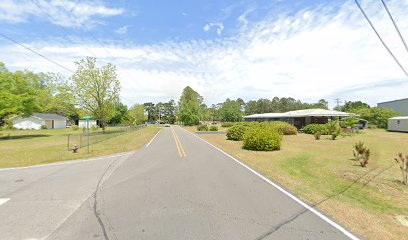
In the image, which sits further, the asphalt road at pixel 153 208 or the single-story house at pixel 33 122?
the single-story house at pixel 33 122

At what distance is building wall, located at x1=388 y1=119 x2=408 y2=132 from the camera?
3616 cm

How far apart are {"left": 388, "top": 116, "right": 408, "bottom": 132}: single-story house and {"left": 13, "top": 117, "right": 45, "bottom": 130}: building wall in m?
76.1

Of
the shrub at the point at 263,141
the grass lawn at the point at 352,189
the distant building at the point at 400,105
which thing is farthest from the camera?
the distant building at the point at 400,105

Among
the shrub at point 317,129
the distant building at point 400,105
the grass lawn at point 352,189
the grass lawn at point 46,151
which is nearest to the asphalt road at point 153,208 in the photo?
the grass lawn at point 352,189

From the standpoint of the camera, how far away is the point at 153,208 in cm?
513

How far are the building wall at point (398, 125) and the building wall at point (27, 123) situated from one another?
76.1 metres

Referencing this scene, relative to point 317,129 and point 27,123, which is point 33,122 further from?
point 317,129

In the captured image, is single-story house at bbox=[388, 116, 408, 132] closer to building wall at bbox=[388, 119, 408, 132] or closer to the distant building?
building wall at bbox=[388, 119, 408, 132]

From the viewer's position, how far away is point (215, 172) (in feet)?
29.2

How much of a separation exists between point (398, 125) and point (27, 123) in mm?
78237

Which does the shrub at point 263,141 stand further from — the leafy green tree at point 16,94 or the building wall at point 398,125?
the building wall at point 398,125

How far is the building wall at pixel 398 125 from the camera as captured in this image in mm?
36162

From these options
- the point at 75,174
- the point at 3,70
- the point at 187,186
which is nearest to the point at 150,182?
the point at 187,186

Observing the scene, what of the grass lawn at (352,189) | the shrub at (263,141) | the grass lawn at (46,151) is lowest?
the grass lawn at (46,151)
